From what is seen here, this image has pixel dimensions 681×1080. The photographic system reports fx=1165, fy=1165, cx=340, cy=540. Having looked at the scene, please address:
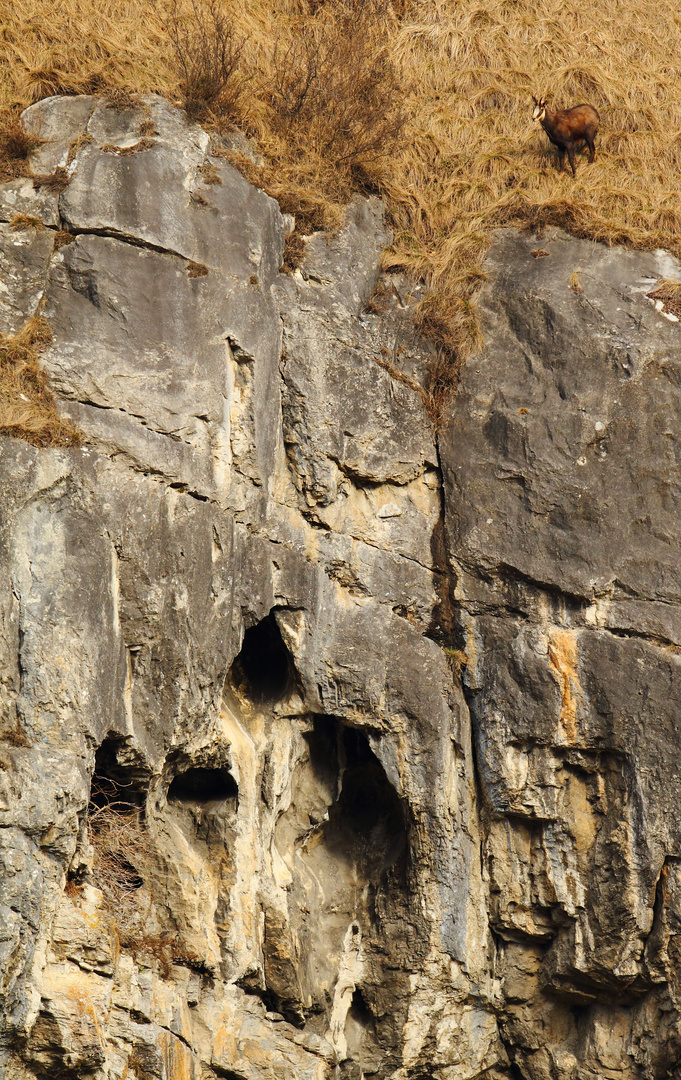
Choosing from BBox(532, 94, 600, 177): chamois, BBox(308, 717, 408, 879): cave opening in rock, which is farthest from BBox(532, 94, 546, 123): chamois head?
BBox(308, 717, 408, 879): cave opening in rock

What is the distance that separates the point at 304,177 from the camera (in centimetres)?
1259

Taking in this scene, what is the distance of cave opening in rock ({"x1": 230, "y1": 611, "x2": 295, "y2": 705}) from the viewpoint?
11.0 meters

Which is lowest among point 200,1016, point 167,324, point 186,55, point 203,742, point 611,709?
point 200,1016

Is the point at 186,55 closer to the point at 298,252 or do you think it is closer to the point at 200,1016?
the point at 298,252

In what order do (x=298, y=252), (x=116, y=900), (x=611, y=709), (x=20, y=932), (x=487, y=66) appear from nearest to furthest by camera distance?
(x=20, y=932) < (x=116, y=900) < (x=611, y=709) < (x=298, y=252) < (x=487, y=66)

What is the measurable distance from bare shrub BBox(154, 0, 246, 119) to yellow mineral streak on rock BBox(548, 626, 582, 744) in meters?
6.44

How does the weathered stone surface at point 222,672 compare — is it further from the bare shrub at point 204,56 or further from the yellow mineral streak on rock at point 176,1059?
the bare shrub at point 204,56

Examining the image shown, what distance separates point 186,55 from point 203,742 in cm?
739

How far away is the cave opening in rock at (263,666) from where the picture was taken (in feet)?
36.0

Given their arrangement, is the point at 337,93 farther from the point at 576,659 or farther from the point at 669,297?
the point at 576,659

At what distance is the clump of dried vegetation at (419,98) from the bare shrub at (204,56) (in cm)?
2

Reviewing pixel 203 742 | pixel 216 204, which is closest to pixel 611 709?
pixel 203 742

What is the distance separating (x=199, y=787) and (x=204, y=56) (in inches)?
299

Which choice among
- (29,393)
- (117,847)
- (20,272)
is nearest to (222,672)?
(117,847)
